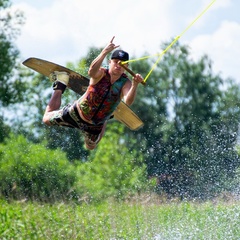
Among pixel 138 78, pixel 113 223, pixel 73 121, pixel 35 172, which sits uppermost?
pixel 138 78

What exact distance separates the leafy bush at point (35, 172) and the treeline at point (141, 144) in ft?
0.09

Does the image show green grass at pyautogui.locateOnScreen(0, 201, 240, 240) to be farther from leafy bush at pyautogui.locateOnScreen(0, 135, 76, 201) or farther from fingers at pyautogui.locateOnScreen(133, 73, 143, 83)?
leafy bush at pyautogui.locateOnScreen(0, 135, 76, 201)

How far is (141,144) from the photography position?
3128 centimetres

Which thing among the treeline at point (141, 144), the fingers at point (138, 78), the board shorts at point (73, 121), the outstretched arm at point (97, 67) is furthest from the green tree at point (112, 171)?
the fingers at point (138, 78)

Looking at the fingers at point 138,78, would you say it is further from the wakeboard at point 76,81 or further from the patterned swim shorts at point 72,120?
the wakeboard at point 76,81

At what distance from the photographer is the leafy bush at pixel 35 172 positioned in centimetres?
2069

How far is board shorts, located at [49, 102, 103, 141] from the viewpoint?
9.95m

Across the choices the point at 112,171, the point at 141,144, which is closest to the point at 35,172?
the point at 112,171

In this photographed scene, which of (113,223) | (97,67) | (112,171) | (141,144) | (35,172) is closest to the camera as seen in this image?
(97,67)

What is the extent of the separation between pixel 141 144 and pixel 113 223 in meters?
18.9

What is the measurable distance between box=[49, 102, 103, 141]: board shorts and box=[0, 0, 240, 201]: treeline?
502 cm

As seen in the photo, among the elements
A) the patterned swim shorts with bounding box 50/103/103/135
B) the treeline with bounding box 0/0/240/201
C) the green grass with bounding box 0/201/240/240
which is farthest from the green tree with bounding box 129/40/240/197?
the patterned swim shorts with bounding box 50/103/103/135

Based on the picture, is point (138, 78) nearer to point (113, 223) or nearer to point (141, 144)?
point (113, 223)

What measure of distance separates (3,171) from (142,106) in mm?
11687
